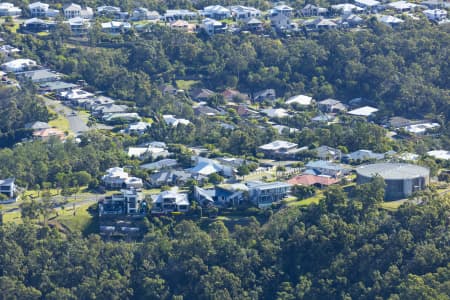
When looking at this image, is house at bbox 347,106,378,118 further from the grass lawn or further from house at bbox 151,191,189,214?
house at bbox 151,191,189,214

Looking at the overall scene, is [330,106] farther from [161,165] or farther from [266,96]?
[161,165]

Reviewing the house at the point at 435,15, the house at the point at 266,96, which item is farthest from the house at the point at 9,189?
the house at the point at 435,15

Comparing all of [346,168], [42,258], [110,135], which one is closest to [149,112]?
[110,135]

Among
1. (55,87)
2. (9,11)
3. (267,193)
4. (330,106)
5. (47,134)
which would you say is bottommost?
(330,106)

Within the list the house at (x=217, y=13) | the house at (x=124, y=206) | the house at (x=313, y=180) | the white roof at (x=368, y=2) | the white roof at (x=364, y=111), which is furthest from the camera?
the white roof at (x=368, y=2)

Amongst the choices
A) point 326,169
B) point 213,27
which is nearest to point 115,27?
point 213,27

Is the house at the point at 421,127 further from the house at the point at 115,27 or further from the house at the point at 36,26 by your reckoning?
the house at the point at 36,26
